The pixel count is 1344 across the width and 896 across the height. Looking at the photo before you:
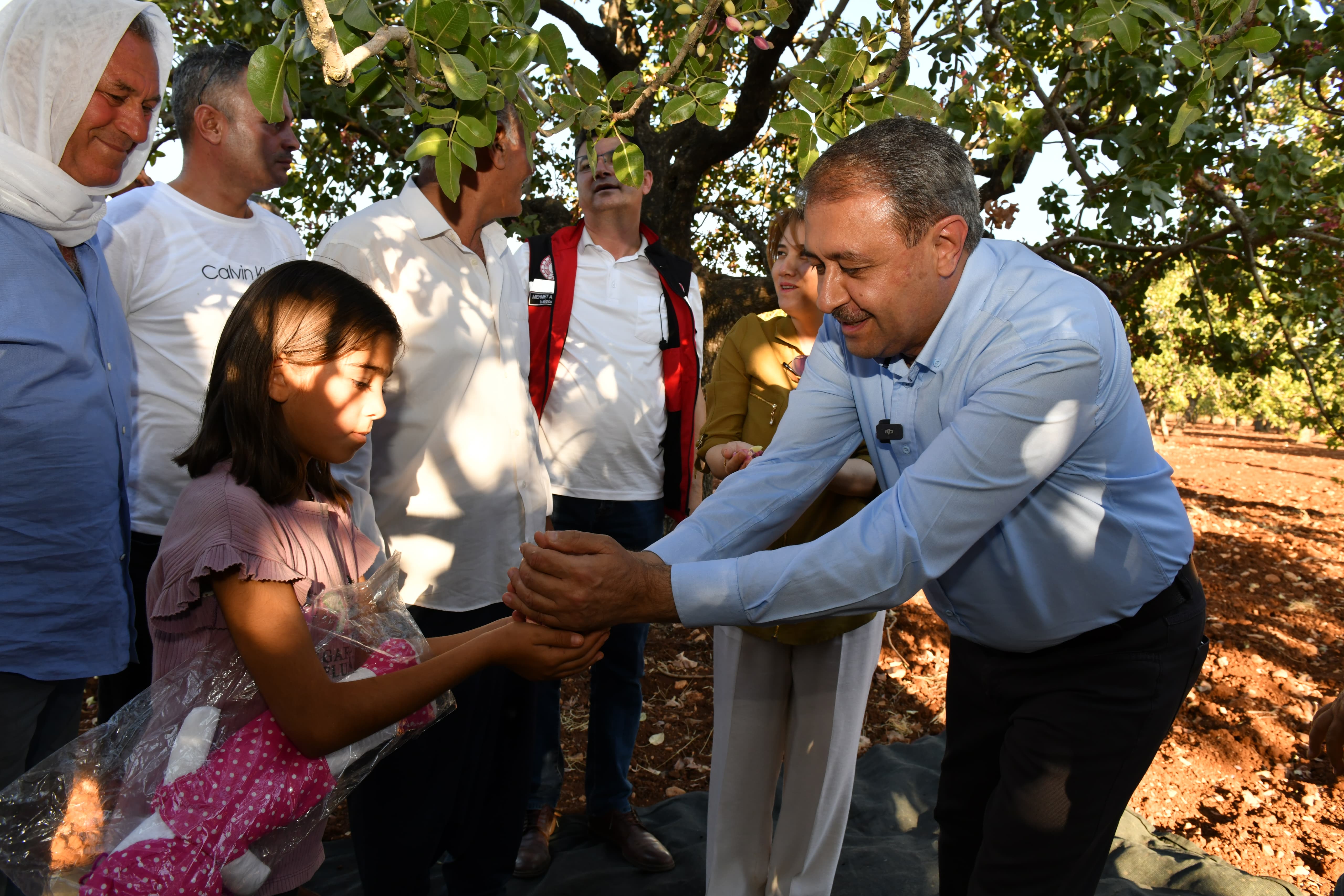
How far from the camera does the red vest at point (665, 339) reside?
364 cm

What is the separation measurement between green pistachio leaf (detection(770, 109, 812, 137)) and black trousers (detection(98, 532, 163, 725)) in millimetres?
2153

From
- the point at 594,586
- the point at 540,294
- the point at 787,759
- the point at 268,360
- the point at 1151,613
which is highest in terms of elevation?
the point at 540,294

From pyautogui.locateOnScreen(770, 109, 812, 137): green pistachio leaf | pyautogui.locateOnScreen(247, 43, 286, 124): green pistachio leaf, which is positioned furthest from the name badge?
pyautogui.locateOnScreen(247, 43, 286, 124): green pistachio leaf

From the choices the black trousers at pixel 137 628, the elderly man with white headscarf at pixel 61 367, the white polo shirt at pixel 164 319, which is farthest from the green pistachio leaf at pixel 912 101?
the black trousers at pixel 137 628

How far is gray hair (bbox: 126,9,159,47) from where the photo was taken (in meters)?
2.31

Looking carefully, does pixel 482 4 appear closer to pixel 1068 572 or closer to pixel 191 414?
pixel 191 414

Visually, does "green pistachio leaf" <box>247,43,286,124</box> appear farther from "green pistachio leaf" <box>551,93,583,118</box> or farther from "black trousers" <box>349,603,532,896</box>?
"black trousers" <box>349,603,532,896</box>

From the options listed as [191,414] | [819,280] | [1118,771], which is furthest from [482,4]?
[1118,771]

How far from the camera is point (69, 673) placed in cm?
195

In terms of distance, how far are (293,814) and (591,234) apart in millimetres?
2680

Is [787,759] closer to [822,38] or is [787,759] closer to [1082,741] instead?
[1082,741]

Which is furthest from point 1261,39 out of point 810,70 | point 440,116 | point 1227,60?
point 440,116

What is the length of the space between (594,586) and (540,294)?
182 cm

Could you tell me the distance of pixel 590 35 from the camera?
565 centimetres
